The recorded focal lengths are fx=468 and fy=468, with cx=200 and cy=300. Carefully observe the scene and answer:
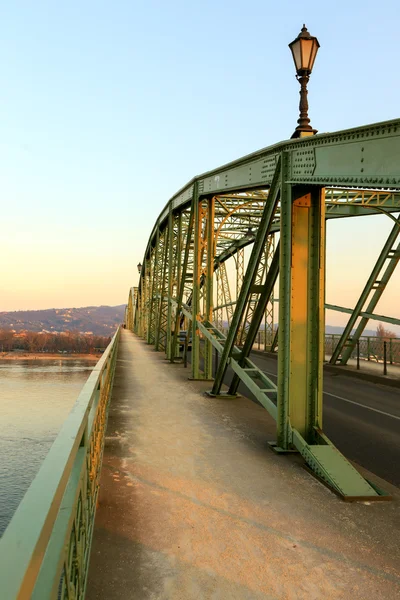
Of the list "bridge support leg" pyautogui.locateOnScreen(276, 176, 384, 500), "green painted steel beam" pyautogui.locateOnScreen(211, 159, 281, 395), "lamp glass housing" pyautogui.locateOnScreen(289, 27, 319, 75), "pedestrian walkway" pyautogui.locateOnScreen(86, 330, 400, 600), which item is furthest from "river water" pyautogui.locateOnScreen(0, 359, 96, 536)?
"lamp glass housing" pyautogui.locateOnScreen(289, 27, 319, 75)

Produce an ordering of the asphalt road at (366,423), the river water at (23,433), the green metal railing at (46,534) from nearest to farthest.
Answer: the green metal railing at (46,534), the asphalt road at (366,423), the river water at (23,433)

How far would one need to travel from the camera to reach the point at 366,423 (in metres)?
10.1

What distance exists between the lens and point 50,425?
41.0 m

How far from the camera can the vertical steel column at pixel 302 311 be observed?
6930 mm

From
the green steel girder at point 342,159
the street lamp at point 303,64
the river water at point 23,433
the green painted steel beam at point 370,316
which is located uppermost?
the street lamp at point 303,64

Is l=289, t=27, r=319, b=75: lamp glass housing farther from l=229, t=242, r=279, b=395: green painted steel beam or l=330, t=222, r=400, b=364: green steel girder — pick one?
l=330, t=222, r=400, b=364: green steel girder

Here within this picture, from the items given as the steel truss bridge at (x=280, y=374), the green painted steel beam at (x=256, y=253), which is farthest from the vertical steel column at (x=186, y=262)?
the green painted steel beam at (x=256, y=253)

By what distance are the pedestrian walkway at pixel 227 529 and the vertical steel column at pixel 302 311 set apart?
0.70m

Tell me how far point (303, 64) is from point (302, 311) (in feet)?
12.1

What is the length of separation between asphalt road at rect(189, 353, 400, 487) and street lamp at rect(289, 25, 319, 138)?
16.9 feet

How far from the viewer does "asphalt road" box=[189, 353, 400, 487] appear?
737 centimetres

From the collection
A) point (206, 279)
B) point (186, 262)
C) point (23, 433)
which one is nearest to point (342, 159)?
point (206, 279)

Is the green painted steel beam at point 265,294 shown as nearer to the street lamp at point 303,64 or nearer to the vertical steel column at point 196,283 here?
the street lamp at point 303,64

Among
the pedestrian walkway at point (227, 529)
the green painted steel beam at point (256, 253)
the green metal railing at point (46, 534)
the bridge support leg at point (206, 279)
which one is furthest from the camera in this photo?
the bridge support leg at point (206, 279)
